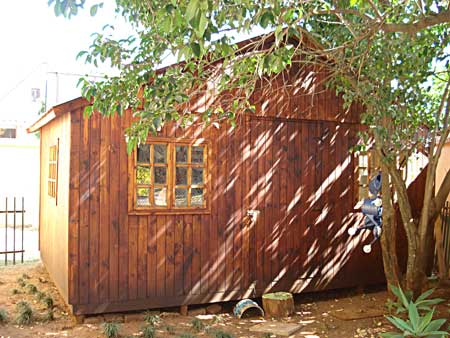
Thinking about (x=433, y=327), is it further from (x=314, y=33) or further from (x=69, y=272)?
(x=69, y=272)

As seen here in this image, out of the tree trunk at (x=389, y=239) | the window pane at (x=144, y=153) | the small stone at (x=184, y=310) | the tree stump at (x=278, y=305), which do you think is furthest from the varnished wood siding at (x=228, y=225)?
the tree trunk at (x=389, y=239)

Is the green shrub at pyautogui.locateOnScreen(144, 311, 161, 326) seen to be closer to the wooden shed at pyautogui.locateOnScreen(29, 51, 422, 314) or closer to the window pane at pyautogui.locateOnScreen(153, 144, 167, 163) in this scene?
the wooden shed at pyautogui.locateOnScreen(29, 51, 422, 314)

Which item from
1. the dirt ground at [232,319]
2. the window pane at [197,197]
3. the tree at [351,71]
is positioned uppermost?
the tree at [351,71]

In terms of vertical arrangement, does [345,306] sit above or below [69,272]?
below

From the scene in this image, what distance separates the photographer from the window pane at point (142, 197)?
21.5 ft

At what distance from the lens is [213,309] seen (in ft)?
23.2

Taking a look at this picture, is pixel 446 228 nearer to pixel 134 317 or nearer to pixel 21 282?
pixel 134 317

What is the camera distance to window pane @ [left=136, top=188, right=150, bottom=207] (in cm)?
656

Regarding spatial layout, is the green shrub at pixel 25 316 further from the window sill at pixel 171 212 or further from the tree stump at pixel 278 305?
the tree stump at pixel 278 305

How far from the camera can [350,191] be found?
316 inches

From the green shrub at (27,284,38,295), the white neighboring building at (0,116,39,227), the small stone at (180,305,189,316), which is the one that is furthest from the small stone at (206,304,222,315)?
the white neighboring building at (0,116,39,227)

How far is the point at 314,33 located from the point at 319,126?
5.66ft

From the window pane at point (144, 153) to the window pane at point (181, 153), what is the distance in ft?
1.26

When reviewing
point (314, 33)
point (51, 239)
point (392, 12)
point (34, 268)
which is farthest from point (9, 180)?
point (392, 12)
